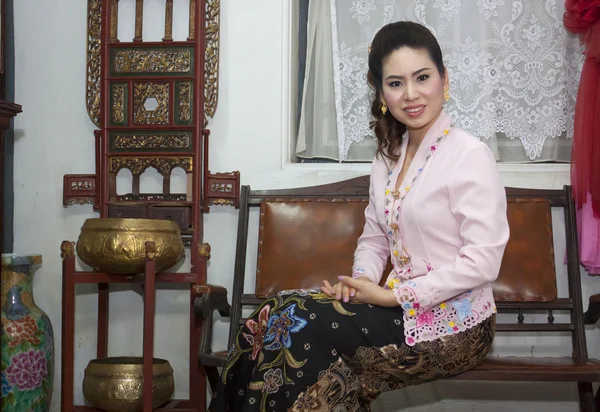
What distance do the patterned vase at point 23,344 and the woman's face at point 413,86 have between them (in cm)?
148

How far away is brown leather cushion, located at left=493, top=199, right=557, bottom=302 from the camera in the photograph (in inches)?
110

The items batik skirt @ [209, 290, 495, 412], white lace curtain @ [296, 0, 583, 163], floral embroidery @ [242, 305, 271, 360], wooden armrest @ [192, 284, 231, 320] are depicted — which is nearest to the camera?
batik skirt @ [209, 290, 495, 412]

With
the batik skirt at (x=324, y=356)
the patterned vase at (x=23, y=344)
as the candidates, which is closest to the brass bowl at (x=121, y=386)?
the patterned vase at (x=23, y=344)

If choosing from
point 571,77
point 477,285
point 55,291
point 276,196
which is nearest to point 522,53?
point 571,77

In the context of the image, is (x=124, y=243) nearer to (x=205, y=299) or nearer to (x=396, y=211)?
(x=205, y=299)

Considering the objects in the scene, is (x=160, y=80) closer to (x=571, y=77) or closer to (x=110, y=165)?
(x=110, y=165)

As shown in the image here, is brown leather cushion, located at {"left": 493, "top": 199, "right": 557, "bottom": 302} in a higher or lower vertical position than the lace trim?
higher

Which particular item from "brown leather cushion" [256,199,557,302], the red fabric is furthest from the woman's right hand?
the red fabric

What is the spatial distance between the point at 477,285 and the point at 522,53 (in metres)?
1.36

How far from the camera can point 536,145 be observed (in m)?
3.02

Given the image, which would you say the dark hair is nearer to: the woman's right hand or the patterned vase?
the woman's right hand

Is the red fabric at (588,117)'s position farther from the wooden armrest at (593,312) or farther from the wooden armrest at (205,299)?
the wooden armrest at (205,299)

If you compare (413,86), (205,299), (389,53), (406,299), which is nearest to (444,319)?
(406,299)

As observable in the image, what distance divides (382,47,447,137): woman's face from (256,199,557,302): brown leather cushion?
0.75 meters
